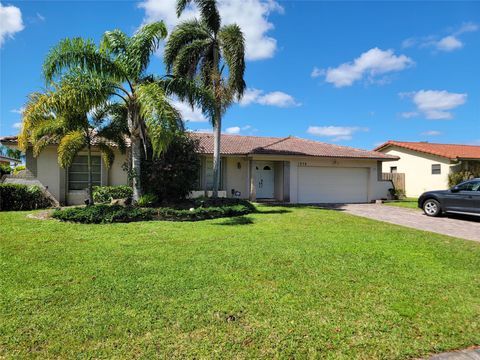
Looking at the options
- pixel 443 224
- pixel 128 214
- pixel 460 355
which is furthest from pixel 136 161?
pixel 443 224

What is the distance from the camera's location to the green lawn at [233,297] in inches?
125

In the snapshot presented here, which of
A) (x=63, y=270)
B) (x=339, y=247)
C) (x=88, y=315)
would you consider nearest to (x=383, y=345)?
(x=88, y=315)

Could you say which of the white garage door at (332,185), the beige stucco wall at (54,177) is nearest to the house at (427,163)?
the white garage door at (332,185)

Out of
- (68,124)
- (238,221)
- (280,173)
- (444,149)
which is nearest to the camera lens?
(238,221)

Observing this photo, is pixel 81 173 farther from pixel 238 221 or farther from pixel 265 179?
pixel 265 179

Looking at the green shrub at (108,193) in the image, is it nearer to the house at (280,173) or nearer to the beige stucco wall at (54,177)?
the house at (280,173)

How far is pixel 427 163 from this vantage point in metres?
24.0

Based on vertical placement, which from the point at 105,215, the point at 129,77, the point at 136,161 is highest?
the point at 129,77

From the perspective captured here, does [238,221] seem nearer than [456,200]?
Yes

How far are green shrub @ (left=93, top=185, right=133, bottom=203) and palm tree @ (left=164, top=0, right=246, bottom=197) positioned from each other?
445cm

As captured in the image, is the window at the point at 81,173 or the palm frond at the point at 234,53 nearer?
the palm frond at the point at 234,53

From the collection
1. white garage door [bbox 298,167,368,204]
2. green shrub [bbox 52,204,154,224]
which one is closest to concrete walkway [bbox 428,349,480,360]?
green shrub [bbox 52,204,154,224]

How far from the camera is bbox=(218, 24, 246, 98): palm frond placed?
13.8 m

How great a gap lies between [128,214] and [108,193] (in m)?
5.26
